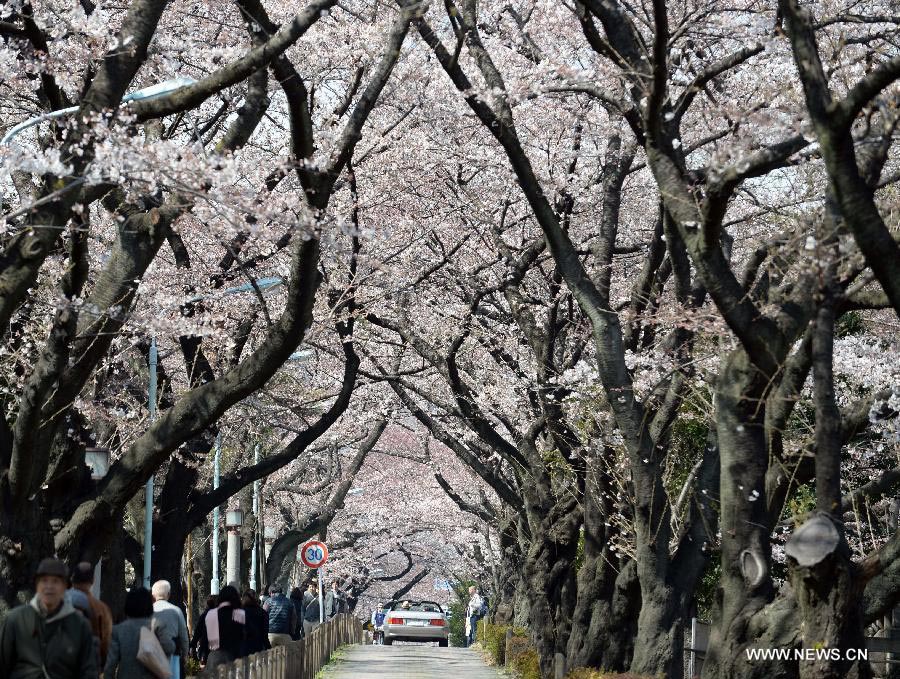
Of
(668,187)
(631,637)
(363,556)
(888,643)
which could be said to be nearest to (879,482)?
(668,187)

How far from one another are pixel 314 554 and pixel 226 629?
41.2 feet

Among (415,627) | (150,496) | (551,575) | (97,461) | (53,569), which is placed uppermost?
(97,461)

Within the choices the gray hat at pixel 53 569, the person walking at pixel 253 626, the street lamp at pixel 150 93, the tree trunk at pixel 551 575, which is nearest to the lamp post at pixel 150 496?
the person walking at pixel 253 626

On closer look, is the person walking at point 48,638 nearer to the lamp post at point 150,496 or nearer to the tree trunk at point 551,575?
the lamp post at point 150,496

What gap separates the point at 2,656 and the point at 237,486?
11.1m

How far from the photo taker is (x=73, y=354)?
11992mm

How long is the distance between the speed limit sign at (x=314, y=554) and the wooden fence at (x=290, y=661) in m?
1.42

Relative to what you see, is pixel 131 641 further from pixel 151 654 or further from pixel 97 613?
pixel 97 613

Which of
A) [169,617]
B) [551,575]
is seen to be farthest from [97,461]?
[551,575]

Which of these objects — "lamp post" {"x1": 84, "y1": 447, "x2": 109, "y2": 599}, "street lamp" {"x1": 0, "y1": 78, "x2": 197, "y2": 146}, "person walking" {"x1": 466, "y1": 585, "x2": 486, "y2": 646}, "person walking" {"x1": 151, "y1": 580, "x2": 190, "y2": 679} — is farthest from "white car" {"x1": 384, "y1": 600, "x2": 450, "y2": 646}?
"street lamp" {"x1": 0, "y1": 78, "x2": 197, "y2": 146}

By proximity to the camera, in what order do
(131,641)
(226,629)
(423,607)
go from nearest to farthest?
(131,641) → (226,629) → (423,607)

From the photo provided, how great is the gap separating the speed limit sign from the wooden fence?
4.66ft

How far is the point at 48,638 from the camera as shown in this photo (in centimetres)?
709

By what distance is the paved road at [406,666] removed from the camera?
76.7 ft
